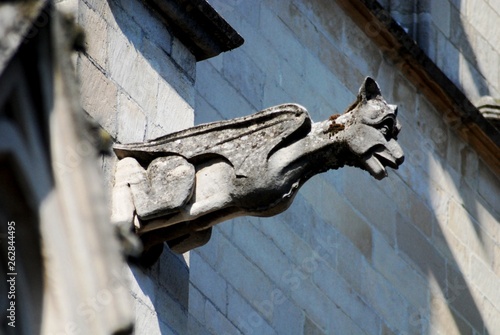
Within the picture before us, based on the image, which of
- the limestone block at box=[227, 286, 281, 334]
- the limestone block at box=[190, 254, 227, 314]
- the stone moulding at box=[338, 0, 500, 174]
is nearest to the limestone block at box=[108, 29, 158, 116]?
the limestone block at box=[190, 254, 227, 314]

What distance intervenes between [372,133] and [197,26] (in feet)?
2.86

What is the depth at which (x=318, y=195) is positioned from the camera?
8.19 metres

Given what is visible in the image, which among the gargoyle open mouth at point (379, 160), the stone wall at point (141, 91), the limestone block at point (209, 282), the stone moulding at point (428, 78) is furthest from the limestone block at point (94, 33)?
the stone moulding at point (428, 78)

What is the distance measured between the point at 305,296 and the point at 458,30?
10.1 ft

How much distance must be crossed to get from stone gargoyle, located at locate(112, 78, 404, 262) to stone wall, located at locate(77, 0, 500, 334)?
0.38 ft

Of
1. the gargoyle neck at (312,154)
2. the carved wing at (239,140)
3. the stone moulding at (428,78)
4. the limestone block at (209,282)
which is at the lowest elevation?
the gargoyle neck at (312,154)

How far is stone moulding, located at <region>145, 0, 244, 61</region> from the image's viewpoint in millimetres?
5898

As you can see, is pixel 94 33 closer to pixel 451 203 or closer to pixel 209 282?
pixel 209 282

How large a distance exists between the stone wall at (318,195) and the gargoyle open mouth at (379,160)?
28.0 inches

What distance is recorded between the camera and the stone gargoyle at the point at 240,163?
17.8ft

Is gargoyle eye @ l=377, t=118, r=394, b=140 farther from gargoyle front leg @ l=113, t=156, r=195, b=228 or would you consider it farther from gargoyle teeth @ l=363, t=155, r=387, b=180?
gargoyle front leg @ l=113, t=156, r=195, b=228

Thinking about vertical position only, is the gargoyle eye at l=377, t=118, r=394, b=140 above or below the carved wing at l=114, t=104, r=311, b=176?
below

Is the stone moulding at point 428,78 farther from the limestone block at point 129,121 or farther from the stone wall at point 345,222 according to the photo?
the limestone block at point 129,121

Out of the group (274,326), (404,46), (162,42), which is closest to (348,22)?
(404,46)
